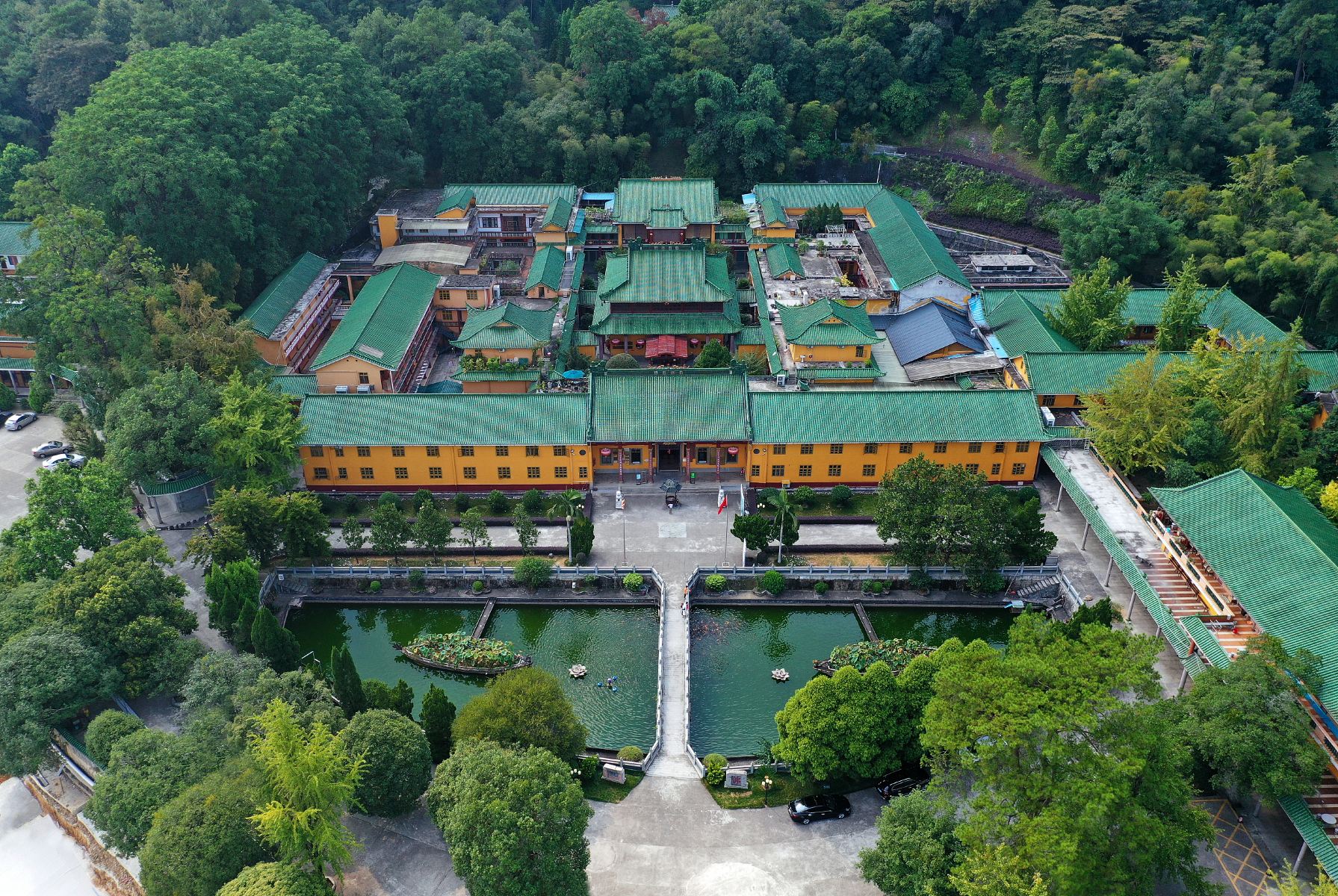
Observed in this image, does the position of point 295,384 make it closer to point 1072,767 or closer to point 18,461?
point 18,461

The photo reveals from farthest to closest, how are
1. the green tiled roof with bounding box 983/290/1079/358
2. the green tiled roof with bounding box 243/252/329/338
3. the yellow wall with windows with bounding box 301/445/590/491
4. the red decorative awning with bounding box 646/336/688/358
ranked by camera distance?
the red decorative awning with bounding box 646/336/688/358 → the green tiled roof with bounding box 243/252/329/338 → the green tiled roof with bounding box 983/290/1079/358 → the yellow wall with windows with bounding box 301/445/590/491

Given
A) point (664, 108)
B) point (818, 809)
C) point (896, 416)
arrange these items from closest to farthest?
point (818, 809)
point (896, 416)
point (664, 108)

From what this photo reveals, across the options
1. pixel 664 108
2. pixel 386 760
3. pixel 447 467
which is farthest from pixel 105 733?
pixel 664 108

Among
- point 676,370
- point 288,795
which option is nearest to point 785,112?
point 676,370

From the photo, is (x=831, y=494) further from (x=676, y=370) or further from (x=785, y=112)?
(x=785, y=112)

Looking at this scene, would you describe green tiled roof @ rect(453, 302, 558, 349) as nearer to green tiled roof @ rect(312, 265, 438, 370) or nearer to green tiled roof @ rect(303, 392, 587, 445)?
green tiled roof @ rect(312, 265, 438, 370)

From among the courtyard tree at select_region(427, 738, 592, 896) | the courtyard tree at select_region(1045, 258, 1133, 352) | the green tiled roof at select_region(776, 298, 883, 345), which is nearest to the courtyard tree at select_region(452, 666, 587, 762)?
the courtyard tree at select_region(427, 738, 592, 896)
